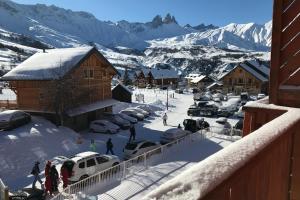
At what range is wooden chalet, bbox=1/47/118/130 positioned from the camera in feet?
105

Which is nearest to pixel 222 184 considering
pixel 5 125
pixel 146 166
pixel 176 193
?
pixel 176 193

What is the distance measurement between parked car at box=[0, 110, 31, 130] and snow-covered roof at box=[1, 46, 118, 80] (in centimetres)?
411

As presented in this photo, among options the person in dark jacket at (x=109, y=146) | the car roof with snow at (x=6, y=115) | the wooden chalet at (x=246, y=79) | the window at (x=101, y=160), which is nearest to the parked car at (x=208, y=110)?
the person in dark jacket at (x=109, y=146)

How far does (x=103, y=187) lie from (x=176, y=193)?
16.2m

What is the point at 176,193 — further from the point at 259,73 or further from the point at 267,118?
the point at 259,73

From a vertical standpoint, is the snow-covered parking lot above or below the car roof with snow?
below

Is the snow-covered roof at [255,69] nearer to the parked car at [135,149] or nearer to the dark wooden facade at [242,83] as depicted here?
the dark wooden facade at [242,83]

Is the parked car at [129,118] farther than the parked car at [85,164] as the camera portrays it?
Yes

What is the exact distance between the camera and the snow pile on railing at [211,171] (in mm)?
1389

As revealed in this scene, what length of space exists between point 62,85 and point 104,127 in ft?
17.3

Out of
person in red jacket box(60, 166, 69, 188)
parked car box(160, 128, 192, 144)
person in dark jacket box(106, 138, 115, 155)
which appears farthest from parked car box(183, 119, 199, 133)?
person in red jacket box(60, 166, 69, 188)

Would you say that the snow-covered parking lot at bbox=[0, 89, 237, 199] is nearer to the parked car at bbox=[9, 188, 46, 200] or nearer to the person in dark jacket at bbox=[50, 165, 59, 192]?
the parked car at bbox=[9, 188, 46, 200]

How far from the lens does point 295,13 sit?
3.51 metres

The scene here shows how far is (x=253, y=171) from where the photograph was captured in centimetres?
199
